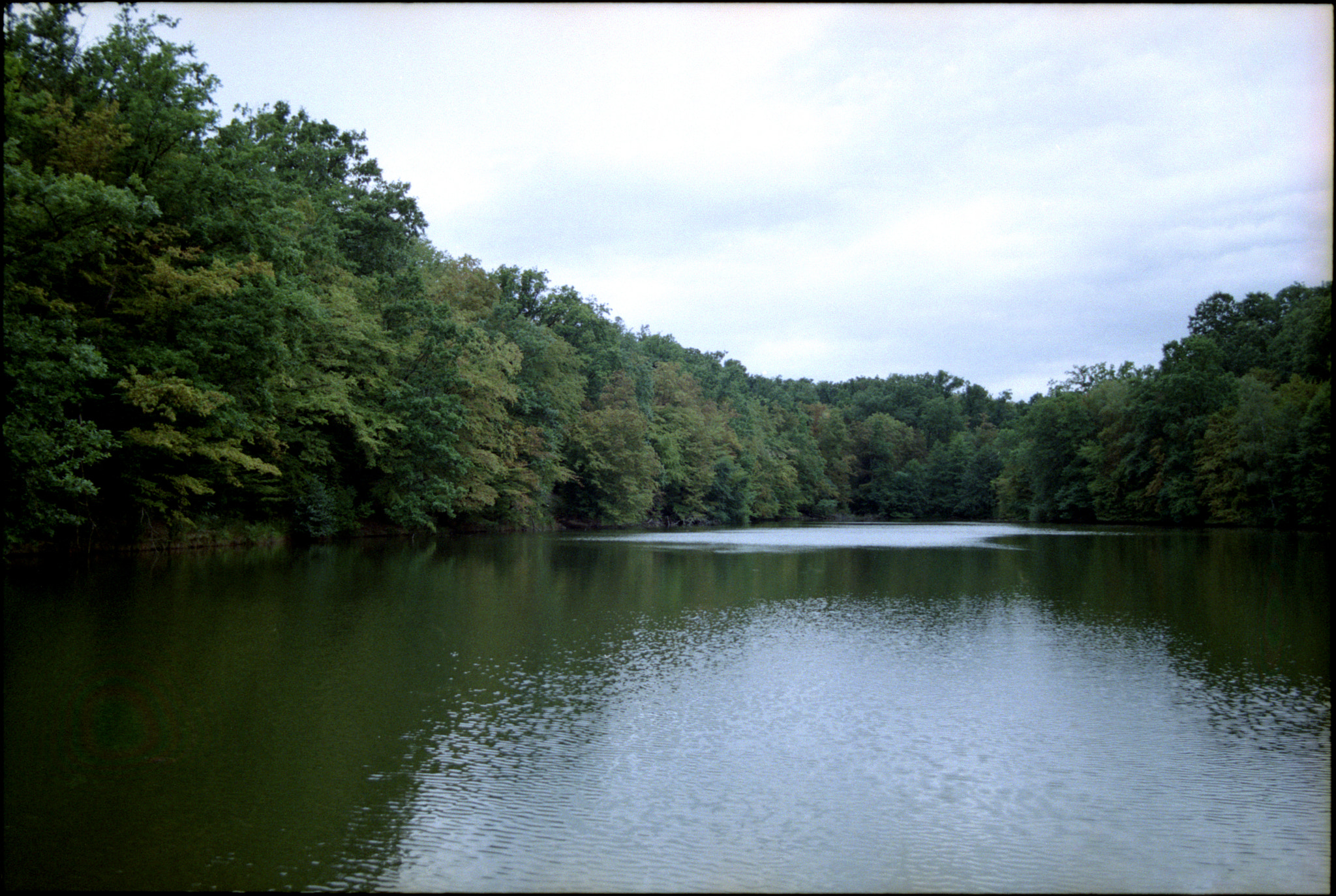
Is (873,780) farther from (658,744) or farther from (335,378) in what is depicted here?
(335,378)

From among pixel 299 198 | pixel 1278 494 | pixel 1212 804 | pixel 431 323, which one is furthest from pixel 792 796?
pixel 1278 494

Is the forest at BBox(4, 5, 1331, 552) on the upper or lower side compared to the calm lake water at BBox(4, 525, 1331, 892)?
upper

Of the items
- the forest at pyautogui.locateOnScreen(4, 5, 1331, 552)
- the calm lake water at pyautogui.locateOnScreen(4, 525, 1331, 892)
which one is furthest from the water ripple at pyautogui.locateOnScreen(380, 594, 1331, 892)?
the forest at pyautogui.locateOnScreen(4, 5, 1331, 552)

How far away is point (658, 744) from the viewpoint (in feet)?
26.2

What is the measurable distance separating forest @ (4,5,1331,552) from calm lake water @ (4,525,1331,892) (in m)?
6.22

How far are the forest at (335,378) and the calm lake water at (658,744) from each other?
6220mm

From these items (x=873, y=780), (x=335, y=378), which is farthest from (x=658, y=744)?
(x=335, y=378)

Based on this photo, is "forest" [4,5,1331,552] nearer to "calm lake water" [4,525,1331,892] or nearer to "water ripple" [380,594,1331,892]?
"calm lake water" [4,525,1331,892]

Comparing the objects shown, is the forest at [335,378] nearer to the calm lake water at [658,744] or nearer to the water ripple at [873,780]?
the calm lake water at [658,744]

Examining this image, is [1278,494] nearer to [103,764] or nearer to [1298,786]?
[1298,786]

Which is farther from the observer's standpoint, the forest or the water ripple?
the forest

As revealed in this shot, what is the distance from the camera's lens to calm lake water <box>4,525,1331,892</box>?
555cm

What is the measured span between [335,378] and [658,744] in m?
27.1

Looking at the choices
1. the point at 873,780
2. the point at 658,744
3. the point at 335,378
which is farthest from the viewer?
the point at 335,378
